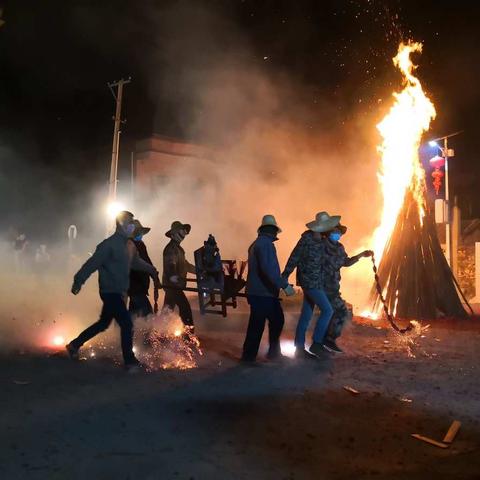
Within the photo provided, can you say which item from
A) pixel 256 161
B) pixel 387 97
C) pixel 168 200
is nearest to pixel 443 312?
pixel 387 97

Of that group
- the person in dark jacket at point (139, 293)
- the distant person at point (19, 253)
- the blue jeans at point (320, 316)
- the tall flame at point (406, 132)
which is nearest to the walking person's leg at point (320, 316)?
the blue jeans at point (320, 316)

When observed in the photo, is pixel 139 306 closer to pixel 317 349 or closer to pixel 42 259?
pixel 317 349

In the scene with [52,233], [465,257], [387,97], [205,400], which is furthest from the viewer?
[52,233]

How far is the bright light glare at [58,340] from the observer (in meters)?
7.86

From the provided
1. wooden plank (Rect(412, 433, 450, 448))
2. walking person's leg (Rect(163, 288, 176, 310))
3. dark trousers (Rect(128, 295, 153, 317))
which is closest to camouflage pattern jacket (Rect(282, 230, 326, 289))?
walking person's leg (Rect(163, 288, 176, 310))

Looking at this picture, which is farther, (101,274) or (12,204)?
(12,204)

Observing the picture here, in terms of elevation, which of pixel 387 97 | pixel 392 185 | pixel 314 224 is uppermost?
pixel 387 97

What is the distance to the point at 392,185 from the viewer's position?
40.2ft

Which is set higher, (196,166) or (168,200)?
(196,166)

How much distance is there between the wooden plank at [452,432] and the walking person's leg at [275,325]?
2.67 m

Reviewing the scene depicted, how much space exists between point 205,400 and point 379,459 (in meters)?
1.73

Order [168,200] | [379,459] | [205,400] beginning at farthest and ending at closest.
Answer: [168,200] < [205,400] < [379,459]

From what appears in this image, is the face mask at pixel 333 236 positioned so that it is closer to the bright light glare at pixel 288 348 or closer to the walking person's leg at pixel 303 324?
the walking person's leg at pixel 303 324

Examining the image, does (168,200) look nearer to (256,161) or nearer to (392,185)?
(256,161)
